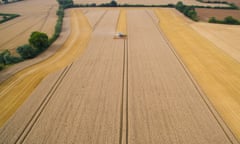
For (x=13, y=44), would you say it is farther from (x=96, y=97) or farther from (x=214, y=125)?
(x=214, y=125)

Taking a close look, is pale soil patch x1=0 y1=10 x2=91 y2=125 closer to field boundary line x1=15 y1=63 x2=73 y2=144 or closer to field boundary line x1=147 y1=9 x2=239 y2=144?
field boundary line x1=15 y1=63 x2=73 y2=144

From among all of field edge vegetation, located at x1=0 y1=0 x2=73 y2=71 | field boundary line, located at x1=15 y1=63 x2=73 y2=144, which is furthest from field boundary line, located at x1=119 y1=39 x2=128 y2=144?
field edge vegetation, located at x1=0 y1=0 x2=73 y2=71

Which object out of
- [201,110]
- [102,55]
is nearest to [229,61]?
[201,110]

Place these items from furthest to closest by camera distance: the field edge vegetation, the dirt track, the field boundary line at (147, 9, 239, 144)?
the field edge vegetation
the dirt track
the field boundary line at (147, 9, 239, 144)

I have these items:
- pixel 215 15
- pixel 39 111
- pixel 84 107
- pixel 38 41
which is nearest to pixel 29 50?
pixel 38 41

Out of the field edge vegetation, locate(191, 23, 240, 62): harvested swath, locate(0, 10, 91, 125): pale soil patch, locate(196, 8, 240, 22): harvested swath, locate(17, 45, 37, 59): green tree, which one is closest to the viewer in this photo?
locate(0, 10, 91, 125): pale soil patch

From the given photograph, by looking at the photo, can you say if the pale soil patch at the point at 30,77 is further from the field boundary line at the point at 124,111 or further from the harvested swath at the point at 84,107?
the field boundary line at the point at 124,111

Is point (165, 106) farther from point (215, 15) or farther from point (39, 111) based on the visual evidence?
point (215, 15)
